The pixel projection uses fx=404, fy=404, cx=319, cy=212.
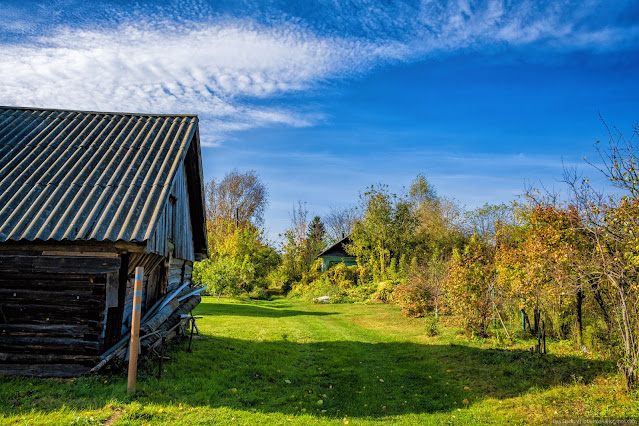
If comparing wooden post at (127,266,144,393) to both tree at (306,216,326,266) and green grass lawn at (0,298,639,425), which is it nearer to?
green grass lawn at (0,298,639,425)

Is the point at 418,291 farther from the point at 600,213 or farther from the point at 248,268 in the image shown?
the point at 248,268

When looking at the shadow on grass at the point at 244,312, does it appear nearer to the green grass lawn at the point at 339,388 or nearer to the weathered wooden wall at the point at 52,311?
the green grass lawn at the point at 339,388

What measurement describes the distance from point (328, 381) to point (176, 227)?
233 inches

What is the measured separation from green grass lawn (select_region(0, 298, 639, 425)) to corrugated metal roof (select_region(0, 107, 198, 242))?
2.92m

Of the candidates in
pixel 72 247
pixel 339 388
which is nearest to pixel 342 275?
pixel 339 388

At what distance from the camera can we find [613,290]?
9203mm

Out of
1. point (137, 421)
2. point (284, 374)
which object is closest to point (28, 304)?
point (137, 421)

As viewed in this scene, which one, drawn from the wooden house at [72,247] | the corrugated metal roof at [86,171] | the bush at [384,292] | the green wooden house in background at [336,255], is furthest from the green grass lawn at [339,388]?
the green wooden house in background at [336,255]

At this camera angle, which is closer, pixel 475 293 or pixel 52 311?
pixel 52 311

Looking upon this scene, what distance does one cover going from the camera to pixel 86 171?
9.66 meters

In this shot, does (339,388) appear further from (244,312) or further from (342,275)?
(342,275)

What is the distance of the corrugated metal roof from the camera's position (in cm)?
804

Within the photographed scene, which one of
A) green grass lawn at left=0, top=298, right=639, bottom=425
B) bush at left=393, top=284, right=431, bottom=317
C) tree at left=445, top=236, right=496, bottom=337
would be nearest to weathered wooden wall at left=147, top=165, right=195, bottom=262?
green grass lawn at left=0, top=298, right=639, bottom=425

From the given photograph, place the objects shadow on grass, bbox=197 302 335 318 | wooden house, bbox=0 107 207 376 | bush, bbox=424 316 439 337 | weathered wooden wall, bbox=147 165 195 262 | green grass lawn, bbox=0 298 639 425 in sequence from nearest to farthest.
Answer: green grass lawn, bbox=0 298 639 425 < wooden house, bbox=0 107 207 376 < weathered wooden wall, bbox=147 165 195 262 < bush, bbox=424 316 439 337 < shadow on grass, bbox=197 302 335 318
